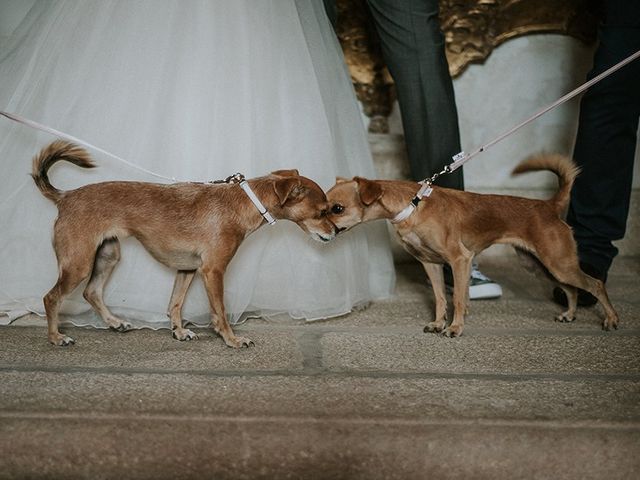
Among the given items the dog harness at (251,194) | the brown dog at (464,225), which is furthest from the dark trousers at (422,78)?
the dog harness at (251,194)

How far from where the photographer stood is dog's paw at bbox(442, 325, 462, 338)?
7.09ft

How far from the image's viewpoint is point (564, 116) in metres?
3.39

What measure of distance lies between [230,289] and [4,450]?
0.91 metres

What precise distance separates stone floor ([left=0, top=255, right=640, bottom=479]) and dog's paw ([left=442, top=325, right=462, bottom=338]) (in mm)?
209

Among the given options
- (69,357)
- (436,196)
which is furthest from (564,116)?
(69,357)

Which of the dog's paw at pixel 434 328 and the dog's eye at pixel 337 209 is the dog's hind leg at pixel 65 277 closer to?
the dog's eye at pixel 337 209

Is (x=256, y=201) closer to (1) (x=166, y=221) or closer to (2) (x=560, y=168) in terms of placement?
(1) (x=166, y=221)

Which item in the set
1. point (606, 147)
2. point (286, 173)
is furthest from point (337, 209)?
point (606, 147)

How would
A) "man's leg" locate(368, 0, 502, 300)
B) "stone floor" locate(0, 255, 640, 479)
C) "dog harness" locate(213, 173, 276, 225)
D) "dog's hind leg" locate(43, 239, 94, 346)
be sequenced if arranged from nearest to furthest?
"stone floor" locate(0, 255, 640, 479)
"dog's hind leg" locate(43, 239, 94, 346)
"dog harness" locate(213, 173, 276, 225)
"man's leg" locate(368, 0, 502, 300)

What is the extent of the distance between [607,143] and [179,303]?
1602 millimetres

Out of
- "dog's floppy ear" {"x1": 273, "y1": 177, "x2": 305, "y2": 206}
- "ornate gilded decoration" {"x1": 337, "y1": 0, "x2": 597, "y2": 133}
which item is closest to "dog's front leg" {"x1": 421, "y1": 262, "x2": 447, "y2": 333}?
"dog's floppy ear" {"x1": 273, "y1": 177, "x2": 305, "y2": 206}

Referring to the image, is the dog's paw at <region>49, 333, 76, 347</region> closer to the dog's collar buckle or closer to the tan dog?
the tan dog

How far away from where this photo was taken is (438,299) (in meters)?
2.32

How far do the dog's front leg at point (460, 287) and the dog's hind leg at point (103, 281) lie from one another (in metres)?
1.00
